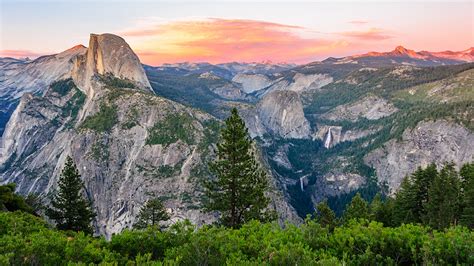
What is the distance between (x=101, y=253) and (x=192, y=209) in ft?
392

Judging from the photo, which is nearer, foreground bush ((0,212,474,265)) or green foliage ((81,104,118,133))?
foreground bush ((0,212,474,265))

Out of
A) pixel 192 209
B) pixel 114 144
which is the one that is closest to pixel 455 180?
pixel 192 209

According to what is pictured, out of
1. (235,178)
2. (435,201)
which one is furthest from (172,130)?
(235,178)

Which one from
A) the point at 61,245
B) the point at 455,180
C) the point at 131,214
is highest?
the point at 61,245

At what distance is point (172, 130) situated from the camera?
537ft

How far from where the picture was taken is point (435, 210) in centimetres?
5825

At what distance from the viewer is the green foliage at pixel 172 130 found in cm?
15850

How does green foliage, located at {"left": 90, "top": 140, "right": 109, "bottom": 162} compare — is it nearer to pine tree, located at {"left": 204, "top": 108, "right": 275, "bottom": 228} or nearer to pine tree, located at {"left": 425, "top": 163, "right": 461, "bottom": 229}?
pine tree, located at {"left": 204, "top": 108, "right": 275, "bottom": 228}

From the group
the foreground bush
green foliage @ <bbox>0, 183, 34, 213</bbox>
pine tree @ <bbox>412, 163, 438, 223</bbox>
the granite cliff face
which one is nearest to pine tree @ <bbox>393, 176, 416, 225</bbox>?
pine tree @ <bbox>412, 163, 438, 223</bbox>

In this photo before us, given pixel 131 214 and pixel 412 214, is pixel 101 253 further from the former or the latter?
pixel 131 214

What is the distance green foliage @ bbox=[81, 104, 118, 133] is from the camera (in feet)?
556

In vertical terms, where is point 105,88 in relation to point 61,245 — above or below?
below

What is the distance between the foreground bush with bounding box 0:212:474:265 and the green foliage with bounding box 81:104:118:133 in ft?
513

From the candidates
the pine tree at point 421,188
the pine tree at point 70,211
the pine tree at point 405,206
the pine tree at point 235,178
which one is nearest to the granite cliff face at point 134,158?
the pine tree at point 70,211
